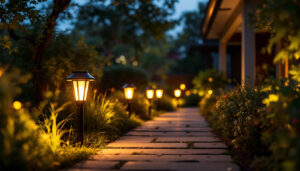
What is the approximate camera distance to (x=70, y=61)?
10117mm

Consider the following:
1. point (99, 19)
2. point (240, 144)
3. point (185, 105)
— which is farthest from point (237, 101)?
point (99, 19)

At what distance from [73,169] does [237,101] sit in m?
3.49

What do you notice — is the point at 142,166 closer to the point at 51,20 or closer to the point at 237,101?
the point at 237,101

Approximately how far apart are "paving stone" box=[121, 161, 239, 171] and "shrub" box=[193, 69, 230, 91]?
12113 millimetres

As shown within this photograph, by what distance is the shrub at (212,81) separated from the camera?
53.8 feet

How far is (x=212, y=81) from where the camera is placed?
1670 centimetres

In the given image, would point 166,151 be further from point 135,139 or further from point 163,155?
point 135,139

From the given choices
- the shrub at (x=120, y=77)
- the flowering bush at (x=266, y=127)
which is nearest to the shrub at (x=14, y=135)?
the flowering bush at (x=266, y=127)

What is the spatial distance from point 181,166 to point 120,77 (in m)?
14.9

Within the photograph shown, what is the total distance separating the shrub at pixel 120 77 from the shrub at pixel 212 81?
12.2 ft

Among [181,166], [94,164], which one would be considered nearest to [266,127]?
[181,166]

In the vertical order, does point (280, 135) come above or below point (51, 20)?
below

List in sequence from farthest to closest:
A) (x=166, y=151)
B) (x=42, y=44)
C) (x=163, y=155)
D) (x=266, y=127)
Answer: (x=42, y=44) → (x=166, y=151) → (x=163, y=155) → (x=266, y=127)

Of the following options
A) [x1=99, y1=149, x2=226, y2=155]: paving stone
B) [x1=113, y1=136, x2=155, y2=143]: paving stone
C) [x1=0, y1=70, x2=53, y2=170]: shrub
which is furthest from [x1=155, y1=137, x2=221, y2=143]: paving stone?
[x1=0, y1=70, x2=53, y2=170]: shrub
